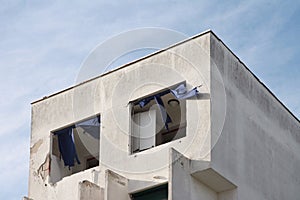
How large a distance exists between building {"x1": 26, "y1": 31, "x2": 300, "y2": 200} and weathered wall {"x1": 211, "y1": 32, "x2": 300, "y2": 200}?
0.03 m

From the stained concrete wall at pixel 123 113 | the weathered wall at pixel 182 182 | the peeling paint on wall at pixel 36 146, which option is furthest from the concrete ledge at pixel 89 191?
the peeling paint on wall at pixel 36 146

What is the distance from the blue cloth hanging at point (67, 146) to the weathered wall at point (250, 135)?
585 cm

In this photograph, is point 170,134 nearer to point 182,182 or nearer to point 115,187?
point 115,187

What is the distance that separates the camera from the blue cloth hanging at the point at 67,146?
1441 inches

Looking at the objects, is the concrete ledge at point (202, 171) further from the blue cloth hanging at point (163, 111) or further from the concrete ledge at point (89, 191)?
the concrete ledge at point (89, 191)

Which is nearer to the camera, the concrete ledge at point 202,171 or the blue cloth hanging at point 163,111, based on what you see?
the concrete ledge at point 202,171

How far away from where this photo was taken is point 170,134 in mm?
35719

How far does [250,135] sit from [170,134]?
271cm

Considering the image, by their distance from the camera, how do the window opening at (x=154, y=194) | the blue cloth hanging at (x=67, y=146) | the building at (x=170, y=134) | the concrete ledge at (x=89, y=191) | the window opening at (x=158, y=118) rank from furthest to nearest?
the blue cloth hanging at (x=67, y=146) < the window opening at (x=158, y=118) < the concrete ledge at (x=89, y=191) < the building at (x=170, y=134) < the window opening at (x=154, y=194)

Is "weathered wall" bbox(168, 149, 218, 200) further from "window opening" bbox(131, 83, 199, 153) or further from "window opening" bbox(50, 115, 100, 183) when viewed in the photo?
"window opening" bbox(50, 115, 100, 183)

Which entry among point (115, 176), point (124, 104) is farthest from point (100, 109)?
point (115, 176)

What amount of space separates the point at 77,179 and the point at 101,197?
73.1 inches

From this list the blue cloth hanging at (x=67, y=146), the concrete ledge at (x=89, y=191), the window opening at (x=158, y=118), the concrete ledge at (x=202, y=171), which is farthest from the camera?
the blue cloth hanging at (x=67, y=146)

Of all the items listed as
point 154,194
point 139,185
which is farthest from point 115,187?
point 154,194
